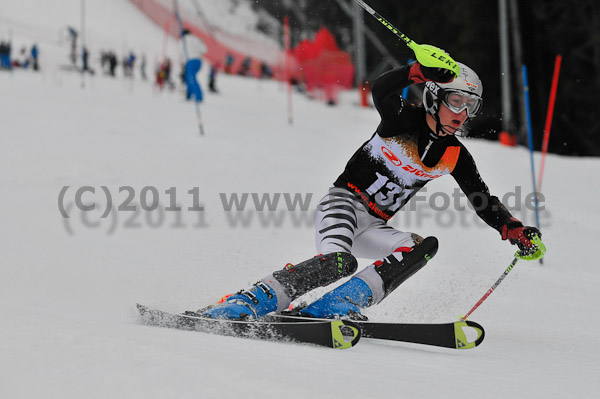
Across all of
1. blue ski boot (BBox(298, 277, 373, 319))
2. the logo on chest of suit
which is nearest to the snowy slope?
blue ski boot (BBox(298, 277, 373, 319))

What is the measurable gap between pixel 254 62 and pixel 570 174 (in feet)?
82.1

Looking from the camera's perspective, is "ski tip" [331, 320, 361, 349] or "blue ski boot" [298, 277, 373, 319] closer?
"ski tip" [331, 320, 361, 349]

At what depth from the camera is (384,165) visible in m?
3.90

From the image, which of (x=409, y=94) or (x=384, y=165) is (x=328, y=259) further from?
(x=409, y=94)

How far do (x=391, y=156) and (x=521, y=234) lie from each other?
0.84 m

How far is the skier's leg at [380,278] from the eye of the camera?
11.3ft

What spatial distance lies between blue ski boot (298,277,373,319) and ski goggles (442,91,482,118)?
105cm

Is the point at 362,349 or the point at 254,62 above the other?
the point at 254,62

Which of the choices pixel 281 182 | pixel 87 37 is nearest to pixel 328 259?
pixel 281 182

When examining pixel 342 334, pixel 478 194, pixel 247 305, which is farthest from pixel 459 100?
pixel 247 305

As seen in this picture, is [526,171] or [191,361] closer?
[191,361]

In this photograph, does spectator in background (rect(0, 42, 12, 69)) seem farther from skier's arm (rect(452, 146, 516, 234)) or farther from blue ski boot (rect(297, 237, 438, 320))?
blue ski boot (rect(297, 237, 438, 320))

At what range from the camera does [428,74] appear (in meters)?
3.39

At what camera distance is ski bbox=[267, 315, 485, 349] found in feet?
10.9
